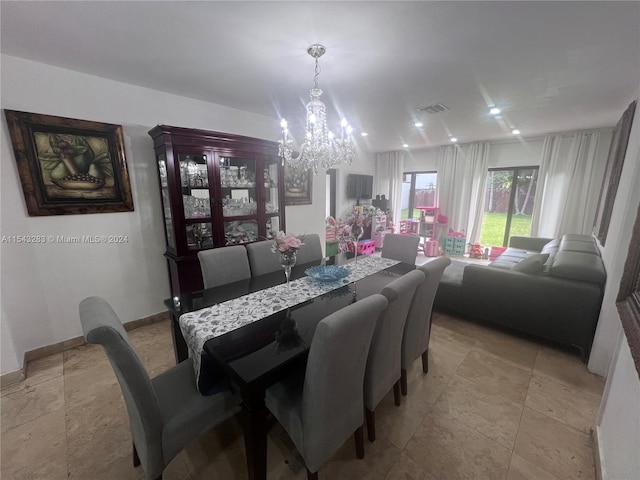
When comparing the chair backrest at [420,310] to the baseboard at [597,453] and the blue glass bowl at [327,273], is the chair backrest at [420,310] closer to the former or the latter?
the blue glass bowl at [327,273]

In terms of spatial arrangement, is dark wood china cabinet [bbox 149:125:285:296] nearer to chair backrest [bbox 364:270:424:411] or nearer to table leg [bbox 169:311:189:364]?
table leg [bbox 169:311:189:364]

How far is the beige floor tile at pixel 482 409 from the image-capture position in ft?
5.00

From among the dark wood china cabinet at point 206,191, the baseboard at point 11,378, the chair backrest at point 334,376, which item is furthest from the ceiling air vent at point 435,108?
the baseboard at point 11,378

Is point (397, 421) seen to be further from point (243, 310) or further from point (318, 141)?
point (318, 141)

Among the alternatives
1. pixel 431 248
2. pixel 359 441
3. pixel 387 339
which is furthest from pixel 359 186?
pixel 359 441

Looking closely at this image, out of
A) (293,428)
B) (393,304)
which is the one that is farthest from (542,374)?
(293,428)

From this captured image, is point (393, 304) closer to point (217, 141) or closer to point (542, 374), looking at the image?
point (542, 374)

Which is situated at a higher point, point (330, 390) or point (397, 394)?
point (330, 390)

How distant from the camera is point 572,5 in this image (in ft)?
4.28

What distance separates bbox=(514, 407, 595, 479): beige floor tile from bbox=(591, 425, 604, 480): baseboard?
0.09ft

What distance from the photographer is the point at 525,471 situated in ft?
4.28

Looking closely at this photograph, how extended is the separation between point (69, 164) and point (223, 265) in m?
1.59

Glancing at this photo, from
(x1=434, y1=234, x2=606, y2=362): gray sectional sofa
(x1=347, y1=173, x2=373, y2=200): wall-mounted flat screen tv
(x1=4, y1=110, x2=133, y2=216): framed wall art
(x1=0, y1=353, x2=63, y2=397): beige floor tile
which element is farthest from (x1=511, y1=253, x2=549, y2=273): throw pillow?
(x1=0, y1=353, x2=63, y2=397): beige floor tile

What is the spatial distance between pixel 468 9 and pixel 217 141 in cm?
220
